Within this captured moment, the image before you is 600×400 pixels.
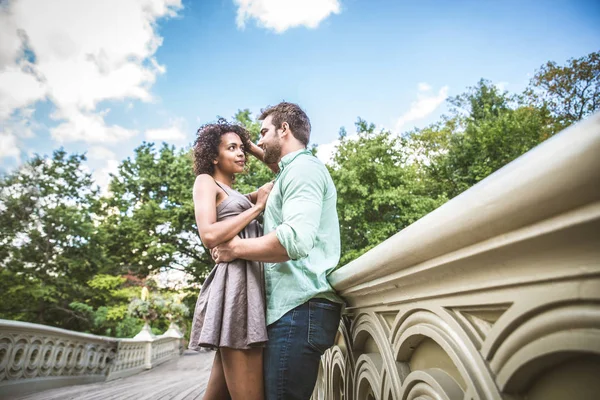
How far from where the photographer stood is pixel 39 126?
22109 millimetres

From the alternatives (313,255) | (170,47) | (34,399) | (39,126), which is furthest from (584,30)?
(39,126)

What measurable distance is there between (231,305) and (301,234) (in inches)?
15.9

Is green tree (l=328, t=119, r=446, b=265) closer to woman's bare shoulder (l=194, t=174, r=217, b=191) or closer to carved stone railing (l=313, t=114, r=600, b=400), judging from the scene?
woman's bare shoulder (l=194, t=174, r=217, b=191)

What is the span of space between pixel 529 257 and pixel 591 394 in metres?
0.16

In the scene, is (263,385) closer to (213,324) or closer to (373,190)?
(213,324)

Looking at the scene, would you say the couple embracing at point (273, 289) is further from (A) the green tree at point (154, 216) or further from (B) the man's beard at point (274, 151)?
(A) the green tree at point (154, 216)

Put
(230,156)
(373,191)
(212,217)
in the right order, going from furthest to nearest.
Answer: (373,191), (230,156), (212,217)

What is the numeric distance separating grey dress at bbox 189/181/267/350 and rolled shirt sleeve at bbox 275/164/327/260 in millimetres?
283

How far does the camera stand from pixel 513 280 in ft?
1.31

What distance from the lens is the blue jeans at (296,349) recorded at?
107 cm

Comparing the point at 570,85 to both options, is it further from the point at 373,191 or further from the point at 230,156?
the point at 230,156

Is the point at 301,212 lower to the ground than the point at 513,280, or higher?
higher

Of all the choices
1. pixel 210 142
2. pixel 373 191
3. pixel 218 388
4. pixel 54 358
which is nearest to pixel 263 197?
pixel 210 142

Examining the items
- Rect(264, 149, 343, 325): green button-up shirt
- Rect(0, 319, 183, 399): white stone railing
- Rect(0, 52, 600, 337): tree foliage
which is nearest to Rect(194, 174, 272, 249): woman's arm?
Rect(264, 149, 343, 325): green button-up shirt
